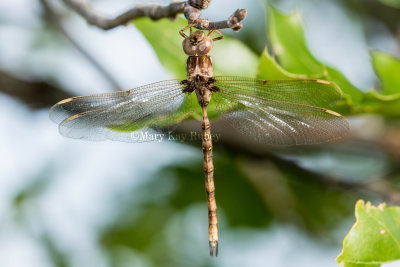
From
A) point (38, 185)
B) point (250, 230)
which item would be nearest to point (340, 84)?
point (250, 230)

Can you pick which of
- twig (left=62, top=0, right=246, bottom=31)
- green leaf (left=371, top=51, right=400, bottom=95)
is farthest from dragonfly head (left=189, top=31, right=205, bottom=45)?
green leaf (left=371, top=51, right=400, bottom=95)

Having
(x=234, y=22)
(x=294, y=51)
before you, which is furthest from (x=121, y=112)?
(x=234, y=22)

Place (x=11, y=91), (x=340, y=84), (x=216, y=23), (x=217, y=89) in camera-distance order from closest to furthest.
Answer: (x=216, y=23)
(x=340, y=84)
(x=217, y=89)
(x=11, y=91)

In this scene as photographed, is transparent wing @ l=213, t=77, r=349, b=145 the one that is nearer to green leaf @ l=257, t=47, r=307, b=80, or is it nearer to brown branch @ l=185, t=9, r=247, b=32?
green leaf @ l=257, t=47, r=307, b=80

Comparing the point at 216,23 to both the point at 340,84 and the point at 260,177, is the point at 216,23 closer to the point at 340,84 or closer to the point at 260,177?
the point at 340,84

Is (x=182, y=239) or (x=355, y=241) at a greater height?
(x=182, y=239)
